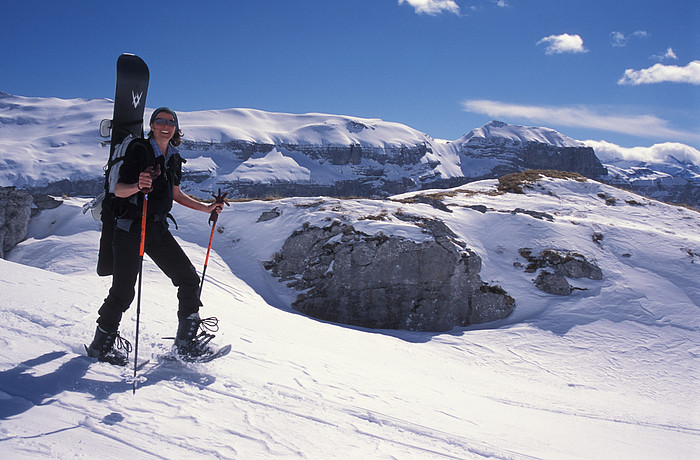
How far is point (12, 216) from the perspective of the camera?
14.5 m

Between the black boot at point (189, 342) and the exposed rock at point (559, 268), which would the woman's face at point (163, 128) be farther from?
Answer: the exposed rock at point (559, 268)

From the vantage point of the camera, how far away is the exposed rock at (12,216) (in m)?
14.0

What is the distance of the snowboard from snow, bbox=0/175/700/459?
106cm

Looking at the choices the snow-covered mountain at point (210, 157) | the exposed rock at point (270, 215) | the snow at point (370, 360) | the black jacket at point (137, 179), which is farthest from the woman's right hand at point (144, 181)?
the snow-covered mountain at point (210, 157)

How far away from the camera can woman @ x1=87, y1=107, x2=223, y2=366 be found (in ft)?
12.8

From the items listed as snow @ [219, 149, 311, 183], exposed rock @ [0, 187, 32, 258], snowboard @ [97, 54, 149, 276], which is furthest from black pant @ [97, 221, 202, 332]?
snow @ [219, 149, 311, 183]

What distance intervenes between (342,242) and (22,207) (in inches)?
473

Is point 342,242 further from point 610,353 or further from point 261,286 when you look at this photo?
point 610,353

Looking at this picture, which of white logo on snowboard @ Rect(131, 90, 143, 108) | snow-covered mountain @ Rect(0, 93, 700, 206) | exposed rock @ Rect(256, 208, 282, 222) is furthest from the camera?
snow-covered mountain @ Rect(0, 93, 700, 206)

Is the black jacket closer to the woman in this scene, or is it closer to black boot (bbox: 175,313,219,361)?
A: the woman

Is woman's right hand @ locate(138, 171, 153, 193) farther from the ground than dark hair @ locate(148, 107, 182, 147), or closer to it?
closer to it

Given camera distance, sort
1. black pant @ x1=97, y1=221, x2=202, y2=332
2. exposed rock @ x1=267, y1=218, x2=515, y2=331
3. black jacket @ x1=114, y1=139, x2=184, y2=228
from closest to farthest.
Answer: black jacket @ x1=114, y1=139, x2=184, y2=228, black pant @ x1=97, y1=221, x2=202, y2=332, exposed rock @ x1=267, y1=218, x2=515, y2=331

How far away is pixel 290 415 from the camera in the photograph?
3.49 metres

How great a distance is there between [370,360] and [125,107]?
5.60 m
